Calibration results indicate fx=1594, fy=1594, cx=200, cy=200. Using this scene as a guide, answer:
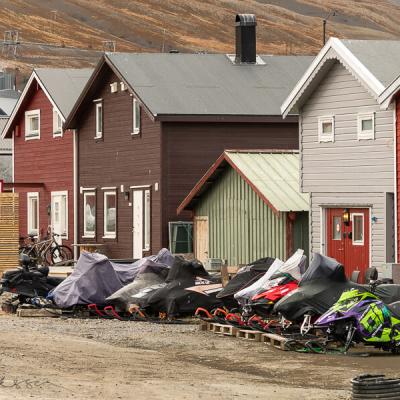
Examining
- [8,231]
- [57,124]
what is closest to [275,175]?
[8,231]

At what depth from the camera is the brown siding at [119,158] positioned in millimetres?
45938

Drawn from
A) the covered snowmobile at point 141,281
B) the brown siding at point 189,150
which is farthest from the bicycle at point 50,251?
the covered snowmobile at point 141,281

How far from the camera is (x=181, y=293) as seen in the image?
30.4 meters

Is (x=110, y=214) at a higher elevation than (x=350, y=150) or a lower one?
lower

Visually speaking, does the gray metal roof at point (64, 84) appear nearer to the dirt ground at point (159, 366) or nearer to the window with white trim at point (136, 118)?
the window with white trim at point (136, 118)

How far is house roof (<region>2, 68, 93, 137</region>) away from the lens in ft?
172

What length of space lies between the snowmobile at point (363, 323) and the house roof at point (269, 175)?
15.2 meters

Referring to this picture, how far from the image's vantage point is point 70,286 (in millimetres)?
31844

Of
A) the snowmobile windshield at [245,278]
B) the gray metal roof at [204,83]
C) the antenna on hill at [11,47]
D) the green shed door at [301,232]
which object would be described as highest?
the antenna on hill at [11,47]

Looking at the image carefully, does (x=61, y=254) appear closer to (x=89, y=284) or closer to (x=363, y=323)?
(x=89, y=284)

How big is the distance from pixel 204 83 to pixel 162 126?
240cm

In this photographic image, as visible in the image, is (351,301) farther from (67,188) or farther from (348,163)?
(67,188)

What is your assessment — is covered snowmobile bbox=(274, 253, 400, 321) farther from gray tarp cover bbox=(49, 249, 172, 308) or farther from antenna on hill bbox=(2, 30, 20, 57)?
antenna on hill bbox=(2, 30, 20, 57)

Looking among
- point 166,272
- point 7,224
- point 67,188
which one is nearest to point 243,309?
point 166,272
